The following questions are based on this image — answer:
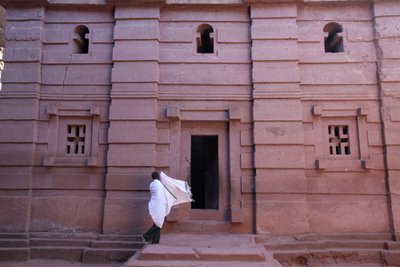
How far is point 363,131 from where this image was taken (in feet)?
26.2

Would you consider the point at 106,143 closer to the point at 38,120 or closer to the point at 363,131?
the point at 38,120

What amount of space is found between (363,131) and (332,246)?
2635 mm

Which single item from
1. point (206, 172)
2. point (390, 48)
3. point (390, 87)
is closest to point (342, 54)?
point (390, 48)

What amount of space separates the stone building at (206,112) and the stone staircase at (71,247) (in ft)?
0.71

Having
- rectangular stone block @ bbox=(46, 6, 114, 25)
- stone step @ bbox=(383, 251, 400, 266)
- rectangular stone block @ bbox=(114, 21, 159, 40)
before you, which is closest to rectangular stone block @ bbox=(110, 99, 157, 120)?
rectangular stone block @ bbox=(114, 21, 159, 40)

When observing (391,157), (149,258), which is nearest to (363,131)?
(391,157)

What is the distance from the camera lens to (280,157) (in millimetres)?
7805

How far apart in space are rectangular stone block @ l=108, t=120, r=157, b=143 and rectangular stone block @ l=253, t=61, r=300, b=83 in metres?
2.65

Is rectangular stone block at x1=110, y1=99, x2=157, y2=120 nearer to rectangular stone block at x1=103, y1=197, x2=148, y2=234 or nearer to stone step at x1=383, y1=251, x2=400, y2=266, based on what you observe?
rectangular stone block at x1=103, y1=197, x2=148, y2=234

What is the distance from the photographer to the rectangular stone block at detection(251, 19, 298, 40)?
8352 millimetres

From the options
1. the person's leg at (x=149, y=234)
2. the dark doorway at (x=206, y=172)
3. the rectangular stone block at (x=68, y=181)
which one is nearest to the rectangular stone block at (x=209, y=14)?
the dark doorway at (x=206, y=172)

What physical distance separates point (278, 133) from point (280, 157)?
21.2 inches

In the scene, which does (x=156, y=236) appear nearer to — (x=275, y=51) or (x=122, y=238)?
(x=122, y=238)

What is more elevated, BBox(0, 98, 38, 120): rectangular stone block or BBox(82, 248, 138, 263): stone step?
BBox(0, 98, 38, 120): rectangular stone block
